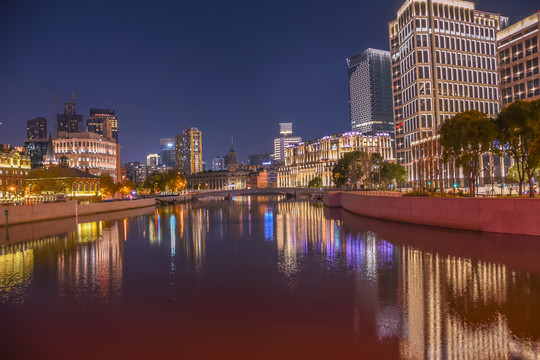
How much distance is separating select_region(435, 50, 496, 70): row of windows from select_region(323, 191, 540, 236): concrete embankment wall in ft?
309

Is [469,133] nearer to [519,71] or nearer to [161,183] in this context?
[519,71]

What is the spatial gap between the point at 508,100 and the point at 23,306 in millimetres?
138158

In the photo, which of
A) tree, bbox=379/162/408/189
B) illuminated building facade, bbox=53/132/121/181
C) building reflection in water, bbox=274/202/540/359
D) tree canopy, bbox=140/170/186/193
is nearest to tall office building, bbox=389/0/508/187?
tree, bbox=379/162/408/189

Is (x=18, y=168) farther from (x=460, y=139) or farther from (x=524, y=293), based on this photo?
(x=524, y=293)

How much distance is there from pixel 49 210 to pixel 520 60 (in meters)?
128

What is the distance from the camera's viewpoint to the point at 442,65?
128 metres

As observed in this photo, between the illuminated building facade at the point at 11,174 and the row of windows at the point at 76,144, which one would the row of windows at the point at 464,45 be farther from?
the row of windows at the point at 76,144

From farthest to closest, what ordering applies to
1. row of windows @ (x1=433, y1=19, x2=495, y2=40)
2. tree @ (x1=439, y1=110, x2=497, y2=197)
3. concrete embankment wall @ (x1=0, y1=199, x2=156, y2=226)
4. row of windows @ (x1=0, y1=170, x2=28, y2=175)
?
row of windows @ (x1=433, y1=19, x2=495, y2=40) → row of windows @ (x1=0, y1=170, x2=28, y2=175) → concrete embankment wall @ (x1=0, y1=199, x2=156, y2=226) → tree @ (x1=439, y1=110, x2=497, y2=197)

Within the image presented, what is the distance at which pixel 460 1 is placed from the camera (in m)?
133

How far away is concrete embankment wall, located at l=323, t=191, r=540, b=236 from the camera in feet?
105

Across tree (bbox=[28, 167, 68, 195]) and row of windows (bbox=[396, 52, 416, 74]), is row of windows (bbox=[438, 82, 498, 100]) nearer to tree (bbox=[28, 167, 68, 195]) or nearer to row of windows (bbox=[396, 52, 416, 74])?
row of windows (bbox=[396, 52, 416, 74])

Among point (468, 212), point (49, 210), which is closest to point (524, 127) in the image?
point (468, 212)

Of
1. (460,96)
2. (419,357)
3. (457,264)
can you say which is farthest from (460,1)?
(419,357)

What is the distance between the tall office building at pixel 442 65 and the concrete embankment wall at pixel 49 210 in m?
89.8
